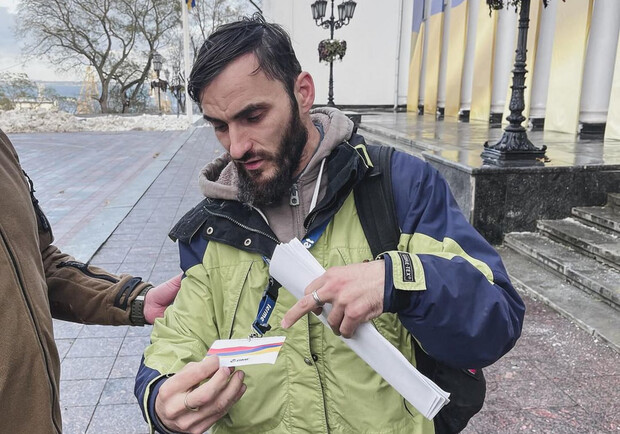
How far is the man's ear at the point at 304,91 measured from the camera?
156 cm

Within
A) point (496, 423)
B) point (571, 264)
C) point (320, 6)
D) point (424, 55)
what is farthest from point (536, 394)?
point (424, 55)

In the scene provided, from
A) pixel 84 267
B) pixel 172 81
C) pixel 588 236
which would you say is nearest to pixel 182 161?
pixel 588 236

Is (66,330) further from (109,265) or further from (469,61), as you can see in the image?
(469,61)

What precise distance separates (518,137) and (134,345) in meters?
4.69

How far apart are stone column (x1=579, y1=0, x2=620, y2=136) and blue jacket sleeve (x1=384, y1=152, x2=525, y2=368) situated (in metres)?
10.2

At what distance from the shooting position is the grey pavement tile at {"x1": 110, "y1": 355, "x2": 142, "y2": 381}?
11.2 feet

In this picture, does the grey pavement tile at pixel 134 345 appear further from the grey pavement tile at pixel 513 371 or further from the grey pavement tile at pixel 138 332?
the grey pavement tile at pixel 513 371

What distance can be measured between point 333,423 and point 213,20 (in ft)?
139

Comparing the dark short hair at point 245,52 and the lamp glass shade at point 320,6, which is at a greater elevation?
the lamp glass shade at point 320,6

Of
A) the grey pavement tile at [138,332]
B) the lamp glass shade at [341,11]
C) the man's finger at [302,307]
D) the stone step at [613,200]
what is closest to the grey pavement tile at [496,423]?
the man's finger at [302,307]

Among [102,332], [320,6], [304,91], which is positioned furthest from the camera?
[320,6]

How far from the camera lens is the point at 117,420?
2.95 metres

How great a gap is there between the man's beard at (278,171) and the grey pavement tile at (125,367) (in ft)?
8.09

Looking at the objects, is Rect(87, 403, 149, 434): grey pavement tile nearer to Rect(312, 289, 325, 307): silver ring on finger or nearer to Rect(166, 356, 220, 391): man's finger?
Rect(166, 356, 220, 391): man's finger
